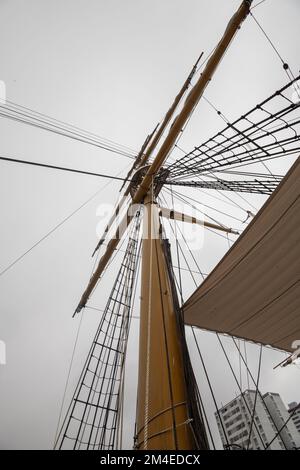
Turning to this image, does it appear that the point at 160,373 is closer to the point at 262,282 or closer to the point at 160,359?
the point at 160,359

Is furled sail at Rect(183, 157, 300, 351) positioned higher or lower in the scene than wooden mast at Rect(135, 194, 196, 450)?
higher

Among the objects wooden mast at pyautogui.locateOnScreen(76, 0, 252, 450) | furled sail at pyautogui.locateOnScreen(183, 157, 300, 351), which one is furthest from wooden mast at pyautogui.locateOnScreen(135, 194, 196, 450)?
furled sail at pyautogui.locateOnScreen(183, 157, 300, 351)

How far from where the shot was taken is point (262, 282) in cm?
359

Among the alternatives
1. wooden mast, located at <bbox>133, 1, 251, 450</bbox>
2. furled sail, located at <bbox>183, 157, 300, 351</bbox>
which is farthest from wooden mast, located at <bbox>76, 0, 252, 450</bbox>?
furled sail, located at <bbox>183, 157, 300, 351</bbox>

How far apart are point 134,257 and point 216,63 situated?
4.11 m

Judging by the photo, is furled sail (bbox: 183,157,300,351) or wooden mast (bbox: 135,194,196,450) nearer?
wooden mast (bbox: 135,194,196,450)

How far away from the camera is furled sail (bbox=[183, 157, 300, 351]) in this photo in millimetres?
2977

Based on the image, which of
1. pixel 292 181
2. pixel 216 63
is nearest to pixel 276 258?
pixel 292 181

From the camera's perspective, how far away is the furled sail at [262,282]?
298 cm

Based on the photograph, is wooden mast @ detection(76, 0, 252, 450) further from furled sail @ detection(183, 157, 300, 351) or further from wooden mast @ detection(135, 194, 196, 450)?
furled sail @ detection(183, 157, 300, 351)

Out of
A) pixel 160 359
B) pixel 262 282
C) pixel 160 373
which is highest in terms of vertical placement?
pixel 262 282

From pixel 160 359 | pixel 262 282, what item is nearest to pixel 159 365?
pixel 160 359

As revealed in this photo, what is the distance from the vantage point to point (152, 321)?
269cm
